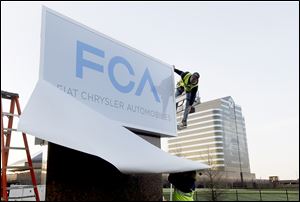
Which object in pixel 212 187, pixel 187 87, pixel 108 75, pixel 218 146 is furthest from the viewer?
pixel 218 146

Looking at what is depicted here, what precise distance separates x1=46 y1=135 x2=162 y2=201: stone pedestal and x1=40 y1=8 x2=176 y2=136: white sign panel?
0.60m

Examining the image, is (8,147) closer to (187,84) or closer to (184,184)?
(184,184)

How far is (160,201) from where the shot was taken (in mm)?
4230

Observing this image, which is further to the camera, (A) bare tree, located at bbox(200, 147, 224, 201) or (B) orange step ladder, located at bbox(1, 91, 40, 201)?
(A) bare tree, located at bbox(200, 147, 224, 201)

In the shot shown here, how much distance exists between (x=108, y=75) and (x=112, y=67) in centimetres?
15

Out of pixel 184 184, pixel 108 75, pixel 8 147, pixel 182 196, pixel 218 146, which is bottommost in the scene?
pixel 182 196

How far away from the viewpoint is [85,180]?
129 inches

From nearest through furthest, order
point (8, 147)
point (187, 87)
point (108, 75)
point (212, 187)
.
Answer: point (8, 147) < point (108, 75) < point (187, 87) < point (212, 187)

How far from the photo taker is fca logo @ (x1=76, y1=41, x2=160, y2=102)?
3387 millimetres

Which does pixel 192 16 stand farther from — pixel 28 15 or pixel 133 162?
pixel 133 162

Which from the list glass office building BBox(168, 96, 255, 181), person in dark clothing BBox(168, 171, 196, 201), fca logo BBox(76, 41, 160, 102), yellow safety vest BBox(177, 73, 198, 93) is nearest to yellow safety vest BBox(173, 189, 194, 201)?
person in dark clothing BBox(168, 171, 196, 201)

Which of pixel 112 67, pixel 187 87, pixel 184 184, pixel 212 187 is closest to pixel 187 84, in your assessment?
pixel 187 87

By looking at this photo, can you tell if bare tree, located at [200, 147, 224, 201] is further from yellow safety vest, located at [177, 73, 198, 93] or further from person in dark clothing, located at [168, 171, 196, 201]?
person in dark clothing, located at [168, 171, 196, 201]

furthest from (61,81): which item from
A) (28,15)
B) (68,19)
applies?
(28,15)
